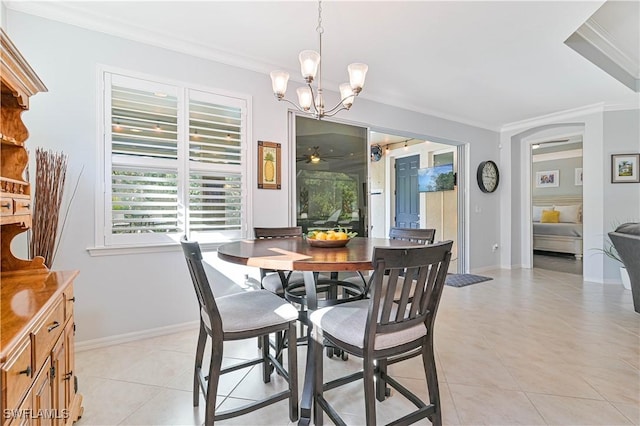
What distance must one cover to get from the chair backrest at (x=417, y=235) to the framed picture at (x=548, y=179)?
26.8 feet

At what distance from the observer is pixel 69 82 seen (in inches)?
91.0

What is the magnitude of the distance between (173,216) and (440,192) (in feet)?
15.8

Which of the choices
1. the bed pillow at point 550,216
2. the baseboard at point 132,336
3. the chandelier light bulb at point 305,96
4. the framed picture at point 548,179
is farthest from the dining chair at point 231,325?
→ the framed picture at point 548,179

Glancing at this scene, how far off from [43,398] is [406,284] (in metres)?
1.39

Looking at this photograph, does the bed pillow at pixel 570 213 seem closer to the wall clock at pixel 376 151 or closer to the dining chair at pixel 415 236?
the wall clock at pixel 376 151

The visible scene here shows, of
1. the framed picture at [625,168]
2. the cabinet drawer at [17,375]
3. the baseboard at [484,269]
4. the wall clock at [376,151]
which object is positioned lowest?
the baseboard at [484,269]

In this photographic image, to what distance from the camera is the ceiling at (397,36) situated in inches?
90.0

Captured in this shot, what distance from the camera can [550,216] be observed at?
7734 millimetres

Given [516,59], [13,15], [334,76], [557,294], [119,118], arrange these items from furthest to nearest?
[557,294] < [334,76] < [516,59] < [119,118] < [13,15]

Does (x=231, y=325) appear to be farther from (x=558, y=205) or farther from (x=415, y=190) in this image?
(x=558, y=205)

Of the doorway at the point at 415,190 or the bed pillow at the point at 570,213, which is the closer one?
the doorway at the point at 415,190

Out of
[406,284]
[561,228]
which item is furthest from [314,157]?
[561,228]

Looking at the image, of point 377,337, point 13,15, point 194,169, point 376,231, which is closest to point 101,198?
point 194,169

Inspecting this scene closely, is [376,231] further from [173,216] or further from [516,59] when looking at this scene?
[173,216]
